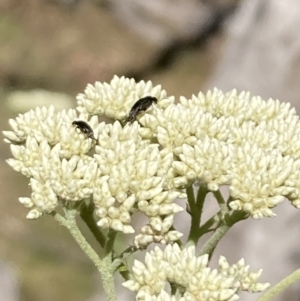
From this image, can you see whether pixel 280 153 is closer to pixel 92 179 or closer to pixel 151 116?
pixel 151 116

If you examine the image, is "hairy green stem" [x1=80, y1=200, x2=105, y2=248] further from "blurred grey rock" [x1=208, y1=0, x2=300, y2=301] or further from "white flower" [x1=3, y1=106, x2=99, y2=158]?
"blurred grey rock" [x1=208, y1=0, x2=300, y2=301]

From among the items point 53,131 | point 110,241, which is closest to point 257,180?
point 110,241

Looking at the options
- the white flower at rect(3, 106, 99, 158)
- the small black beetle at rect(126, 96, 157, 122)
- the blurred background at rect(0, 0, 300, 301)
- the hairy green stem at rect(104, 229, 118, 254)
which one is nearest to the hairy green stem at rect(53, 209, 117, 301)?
the hairy green stem at rect(104, 229, 118, 254)

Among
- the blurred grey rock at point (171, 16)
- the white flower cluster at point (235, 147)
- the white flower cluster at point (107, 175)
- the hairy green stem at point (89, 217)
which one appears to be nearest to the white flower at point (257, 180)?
the white flower cluster at point (235, 147)

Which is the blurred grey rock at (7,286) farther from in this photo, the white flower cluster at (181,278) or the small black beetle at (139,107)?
the white flower cluster at (181,278)

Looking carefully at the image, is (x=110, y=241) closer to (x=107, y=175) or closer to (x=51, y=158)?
(x=107, y=175)
